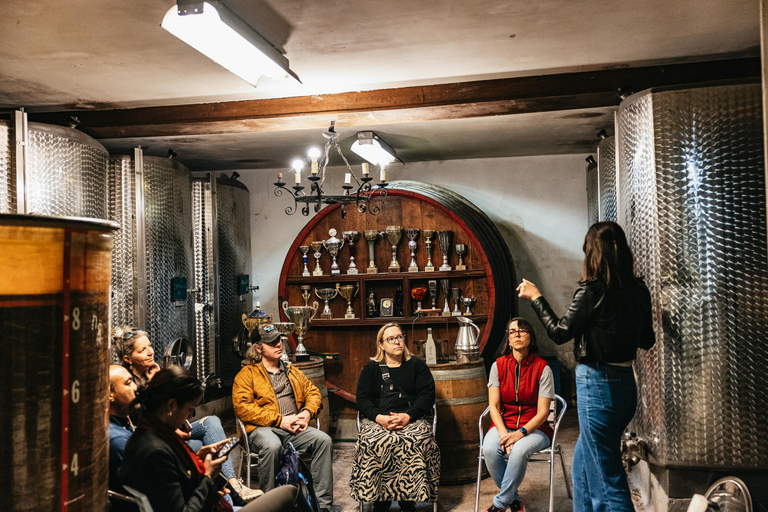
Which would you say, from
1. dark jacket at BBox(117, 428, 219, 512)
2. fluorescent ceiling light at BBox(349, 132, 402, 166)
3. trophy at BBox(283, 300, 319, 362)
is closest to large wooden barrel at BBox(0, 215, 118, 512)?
dark jacket at BBox(117, 428, 219, 512)

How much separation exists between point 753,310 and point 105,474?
10.2 ft

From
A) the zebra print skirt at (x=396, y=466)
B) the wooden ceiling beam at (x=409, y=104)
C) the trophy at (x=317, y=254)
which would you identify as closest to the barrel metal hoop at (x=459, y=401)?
the zebra print skirt at (x=396, y=466)

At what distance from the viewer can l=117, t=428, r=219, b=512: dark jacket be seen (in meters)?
2.06

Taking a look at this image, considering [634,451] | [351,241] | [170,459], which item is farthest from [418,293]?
[170,459]

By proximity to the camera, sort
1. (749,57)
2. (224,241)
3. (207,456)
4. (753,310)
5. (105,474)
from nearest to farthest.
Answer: (105,474) < (207,456) < (753,310) < (749,57) < (224,241)

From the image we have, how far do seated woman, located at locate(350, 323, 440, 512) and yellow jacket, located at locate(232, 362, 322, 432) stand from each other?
375 mm

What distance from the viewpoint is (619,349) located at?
279 cm

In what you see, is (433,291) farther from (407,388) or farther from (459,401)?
(407,388)

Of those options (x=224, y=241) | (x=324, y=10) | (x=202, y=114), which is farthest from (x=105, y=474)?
(x=224, y=241)

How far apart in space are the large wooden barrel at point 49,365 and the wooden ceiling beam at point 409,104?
3456mm

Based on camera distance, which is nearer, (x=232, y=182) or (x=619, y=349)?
(x=619, y=349)

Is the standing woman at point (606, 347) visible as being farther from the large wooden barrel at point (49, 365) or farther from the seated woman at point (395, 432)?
the large wooden barrel at point (49, 365)

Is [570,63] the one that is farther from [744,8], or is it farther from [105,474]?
[105,474]

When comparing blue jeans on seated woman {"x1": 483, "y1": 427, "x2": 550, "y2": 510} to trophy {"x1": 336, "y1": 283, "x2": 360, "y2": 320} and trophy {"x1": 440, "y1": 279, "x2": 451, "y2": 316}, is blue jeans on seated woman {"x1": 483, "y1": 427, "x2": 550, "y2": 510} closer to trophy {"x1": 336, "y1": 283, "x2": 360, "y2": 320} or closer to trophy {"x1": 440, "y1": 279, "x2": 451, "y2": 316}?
trophy {"x1": 440, "y1": 279, "x2": 451, "y2": 316}
